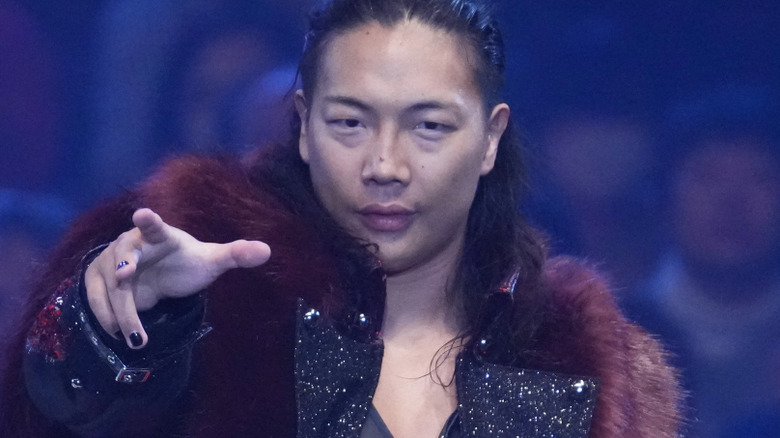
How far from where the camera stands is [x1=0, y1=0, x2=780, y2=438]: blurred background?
73.7 inches

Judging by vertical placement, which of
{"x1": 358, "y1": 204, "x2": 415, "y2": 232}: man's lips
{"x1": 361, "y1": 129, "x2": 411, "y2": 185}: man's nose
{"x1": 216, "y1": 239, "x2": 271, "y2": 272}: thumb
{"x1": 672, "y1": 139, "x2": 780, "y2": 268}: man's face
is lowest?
{"x1": 672, "y1": 139, "x2": 780, "y2": 268}: man's face

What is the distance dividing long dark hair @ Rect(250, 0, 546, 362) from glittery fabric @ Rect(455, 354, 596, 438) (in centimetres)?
6

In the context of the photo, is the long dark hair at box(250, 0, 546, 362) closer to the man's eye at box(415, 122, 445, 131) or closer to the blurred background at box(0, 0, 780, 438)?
the man's eye at box(415, 122, 445, 131)

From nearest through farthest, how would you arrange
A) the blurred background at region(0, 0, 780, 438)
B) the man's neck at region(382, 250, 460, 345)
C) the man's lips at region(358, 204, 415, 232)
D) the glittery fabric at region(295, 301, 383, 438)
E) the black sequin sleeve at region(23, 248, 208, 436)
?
the black sequin sleeve at region(23, 248, 208, 436), the glittery fabric at region(295, 301, 383, 438), the man's lips at region(358, 204, 415, 232), the man's neck at region(382, 250, 460, 345), the blurred background at region(0, 0, 780, 438)

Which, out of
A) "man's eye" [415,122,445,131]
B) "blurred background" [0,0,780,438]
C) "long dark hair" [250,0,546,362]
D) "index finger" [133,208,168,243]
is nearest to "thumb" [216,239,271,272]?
"index finger" [133,208,168,243]

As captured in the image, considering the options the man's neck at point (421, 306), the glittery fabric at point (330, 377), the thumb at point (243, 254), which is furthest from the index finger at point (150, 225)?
the man's neck at point (421, 306)

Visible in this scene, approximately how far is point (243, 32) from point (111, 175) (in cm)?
37

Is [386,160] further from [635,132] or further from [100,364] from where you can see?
[635,132]

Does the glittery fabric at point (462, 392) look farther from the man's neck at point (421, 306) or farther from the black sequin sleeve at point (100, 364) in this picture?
the black sequin sleeve at point (100, 364)

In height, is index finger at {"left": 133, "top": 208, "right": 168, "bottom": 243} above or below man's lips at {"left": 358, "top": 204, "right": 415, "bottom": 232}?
above

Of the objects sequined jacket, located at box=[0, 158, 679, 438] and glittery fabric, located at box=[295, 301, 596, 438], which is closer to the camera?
sequined jacket, located at box=[0, 158, 679, 438]

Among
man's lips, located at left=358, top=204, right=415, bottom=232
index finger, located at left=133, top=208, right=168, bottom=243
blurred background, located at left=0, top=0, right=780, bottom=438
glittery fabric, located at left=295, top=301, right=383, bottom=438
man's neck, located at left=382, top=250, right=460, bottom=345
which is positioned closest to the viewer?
index finger, located at left=133, top=208, right=168, bottom=243

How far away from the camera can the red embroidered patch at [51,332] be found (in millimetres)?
1195

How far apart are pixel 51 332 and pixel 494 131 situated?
2.62 feet
